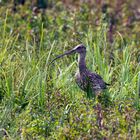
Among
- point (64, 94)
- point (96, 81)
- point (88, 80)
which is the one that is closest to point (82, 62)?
point (88, 80)

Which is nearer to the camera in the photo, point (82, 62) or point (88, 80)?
point (88, 80)

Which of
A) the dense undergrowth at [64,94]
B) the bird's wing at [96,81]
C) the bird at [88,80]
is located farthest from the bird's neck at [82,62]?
the bird's wing at [96,81]

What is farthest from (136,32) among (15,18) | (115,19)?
(15,18)

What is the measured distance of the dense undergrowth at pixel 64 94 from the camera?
273 inches

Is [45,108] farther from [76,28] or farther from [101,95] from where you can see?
[76,28]

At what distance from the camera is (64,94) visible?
809cm

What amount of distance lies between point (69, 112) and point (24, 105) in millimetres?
642

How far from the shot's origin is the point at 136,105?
779cm

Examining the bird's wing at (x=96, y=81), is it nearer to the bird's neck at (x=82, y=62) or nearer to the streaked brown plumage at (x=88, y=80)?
the streaked brown plumage at (x=88, y=80)

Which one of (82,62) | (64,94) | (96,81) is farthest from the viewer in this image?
(82,62)

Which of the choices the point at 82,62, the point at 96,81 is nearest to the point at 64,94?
the point at 96,81

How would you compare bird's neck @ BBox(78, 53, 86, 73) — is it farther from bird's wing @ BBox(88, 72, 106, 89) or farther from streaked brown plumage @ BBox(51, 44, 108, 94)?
bird's wing @ BBox(88, 72, 106, 89)

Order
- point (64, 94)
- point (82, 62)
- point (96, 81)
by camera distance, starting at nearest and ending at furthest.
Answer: point (64, 94), point (96, 81), point (82, 62)

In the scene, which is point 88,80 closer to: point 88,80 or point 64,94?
point 88,80
